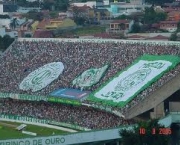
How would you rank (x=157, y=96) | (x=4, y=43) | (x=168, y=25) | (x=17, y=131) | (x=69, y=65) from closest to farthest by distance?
(x=157, y=96) → (x=17, y=131) → (x=69, y=65) → (x=4, y=43) → (x=168, y=25)

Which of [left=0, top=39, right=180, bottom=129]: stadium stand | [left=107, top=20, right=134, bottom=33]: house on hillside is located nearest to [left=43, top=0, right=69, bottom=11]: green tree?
[left=107, top=20, right=134, bottom=33]: house on hillside

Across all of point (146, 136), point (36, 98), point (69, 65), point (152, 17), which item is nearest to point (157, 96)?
point (146, 136)

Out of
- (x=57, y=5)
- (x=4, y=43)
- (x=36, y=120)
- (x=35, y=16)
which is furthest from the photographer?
(x=57, y=5)

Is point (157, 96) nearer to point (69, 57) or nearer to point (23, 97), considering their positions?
point (23, 97)

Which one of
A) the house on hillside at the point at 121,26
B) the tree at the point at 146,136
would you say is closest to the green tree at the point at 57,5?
the house on hillside at the point at 121,26

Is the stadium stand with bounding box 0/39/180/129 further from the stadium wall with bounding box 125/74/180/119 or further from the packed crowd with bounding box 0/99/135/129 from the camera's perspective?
the stadium wall with bounding box 125/74/180/119

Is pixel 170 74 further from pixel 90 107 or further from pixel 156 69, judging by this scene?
pixel 90 107
